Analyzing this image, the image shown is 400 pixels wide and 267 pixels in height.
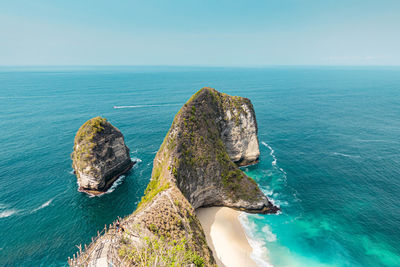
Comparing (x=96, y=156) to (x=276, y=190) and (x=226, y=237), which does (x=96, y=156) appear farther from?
(x=276, y=190)

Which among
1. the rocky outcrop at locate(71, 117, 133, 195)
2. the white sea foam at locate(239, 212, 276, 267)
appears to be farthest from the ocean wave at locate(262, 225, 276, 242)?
the rocky outcrop at locate(71, 117, 133, 195)

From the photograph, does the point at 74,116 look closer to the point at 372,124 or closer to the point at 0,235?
the point at 0,235

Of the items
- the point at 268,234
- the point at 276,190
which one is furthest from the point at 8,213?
the point at 276,190

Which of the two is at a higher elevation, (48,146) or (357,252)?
(48,146)

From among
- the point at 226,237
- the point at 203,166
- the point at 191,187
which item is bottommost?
the point at 226,237

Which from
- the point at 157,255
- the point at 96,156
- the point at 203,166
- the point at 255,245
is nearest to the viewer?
the point at 157,255

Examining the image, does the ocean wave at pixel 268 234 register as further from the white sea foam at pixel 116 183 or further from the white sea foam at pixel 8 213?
the white sea foam at pixel 8 213

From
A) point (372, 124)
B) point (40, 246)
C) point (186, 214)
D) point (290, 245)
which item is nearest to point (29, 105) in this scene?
point (40, 246)
